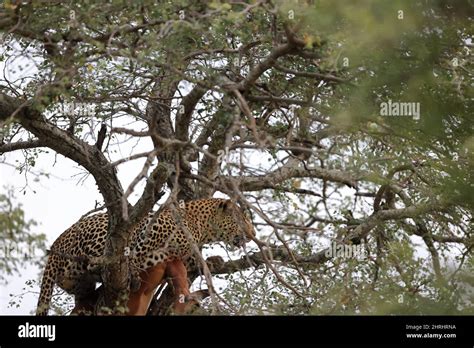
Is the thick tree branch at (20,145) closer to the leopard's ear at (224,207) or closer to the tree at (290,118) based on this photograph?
the tree at (290,118)

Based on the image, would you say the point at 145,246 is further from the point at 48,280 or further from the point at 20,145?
the point at 20,145

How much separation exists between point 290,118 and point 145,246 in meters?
1.87

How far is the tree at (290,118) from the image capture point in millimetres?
6773

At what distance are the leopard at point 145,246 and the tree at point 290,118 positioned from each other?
1.13 ft

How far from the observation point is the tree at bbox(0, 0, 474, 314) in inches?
267

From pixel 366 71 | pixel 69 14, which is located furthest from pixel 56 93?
pixel 366 71

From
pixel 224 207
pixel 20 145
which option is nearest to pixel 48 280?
pixel 20 145

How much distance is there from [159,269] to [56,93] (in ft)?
8.26

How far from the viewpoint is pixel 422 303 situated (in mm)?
7773

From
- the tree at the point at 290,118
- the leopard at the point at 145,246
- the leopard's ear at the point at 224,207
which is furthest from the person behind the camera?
the leopard's ear at the point at 224,207

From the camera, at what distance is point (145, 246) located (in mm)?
9680

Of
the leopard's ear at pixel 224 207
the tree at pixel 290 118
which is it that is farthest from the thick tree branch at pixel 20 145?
the leopard's ear at pixel 224 207

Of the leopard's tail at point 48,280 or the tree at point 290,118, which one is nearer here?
the tree at point 290,118
